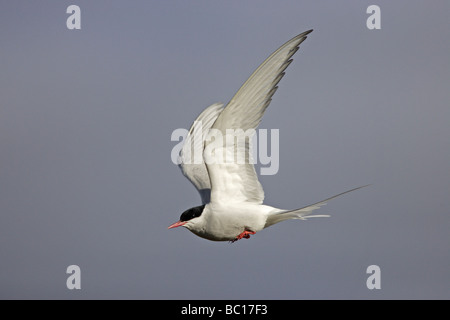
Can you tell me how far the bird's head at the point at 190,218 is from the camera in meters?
8.64

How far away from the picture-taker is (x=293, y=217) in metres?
8.66

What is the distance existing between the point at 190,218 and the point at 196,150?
2.11 metres

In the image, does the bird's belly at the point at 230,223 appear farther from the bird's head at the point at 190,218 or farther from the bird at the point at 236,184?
the bird's head at the point at 190,218

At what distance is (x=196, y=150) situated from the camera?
10.6m

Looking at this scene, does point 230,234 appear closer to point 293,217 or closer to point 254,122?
point 293,217

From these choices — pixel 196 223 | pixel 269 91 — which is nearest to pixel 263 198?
pixel 196 223

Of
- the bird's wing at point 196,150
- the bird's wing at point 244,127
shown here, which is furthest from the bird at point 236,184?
the bird's wing at point 196,150

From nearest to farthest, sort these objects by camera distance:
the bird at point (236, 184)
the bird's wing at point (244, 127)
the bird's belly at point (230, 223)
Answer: the bird's wing at point (244, 127)
the bird at point (236, 184)
the bird's belly at point (230, 223)

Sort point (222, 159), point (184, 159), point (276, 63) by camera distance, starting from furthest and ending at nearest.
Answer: point (184, 159) < point (222, 159) < point (276, 63)

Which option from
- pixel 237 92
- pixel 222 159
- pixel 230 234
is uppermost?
pixel 237 92

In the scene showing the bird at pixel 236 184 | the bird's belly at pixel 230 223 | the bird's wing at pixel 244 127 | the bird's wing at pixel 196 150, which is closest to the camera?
the bird's wing at pixel 244 127

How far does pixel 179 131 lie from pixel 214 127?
8.12 ft

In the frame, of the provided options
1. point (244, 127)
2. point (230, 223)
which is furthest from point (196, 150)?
point (244, 127)

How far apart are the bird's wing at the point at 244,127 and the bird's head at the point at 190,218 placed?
0.82 feet
